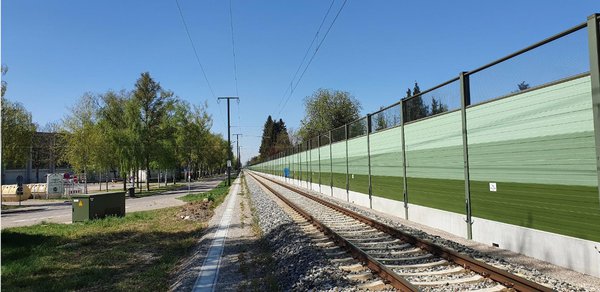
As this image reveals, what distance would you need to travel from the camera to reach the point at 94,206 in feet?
64.1

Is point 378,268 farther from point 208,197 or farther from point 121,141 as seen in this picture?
point 121,141

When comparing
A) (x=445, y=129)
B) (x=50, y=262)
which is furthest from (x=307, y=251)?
(x=50, y=262)

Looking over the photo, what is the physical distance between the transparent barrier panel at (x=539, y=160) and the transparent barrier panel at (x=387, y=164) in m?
5.03

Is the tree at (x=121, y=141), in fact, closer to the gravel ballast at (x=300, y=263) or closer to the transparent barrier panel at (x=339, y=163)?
the transparent barrier panel at (x=339, y=163)

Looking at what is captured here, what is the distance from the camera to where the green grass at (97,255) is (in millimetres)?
8875

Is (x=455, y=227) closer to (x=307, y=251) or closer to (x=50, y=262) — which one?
(x=307, y=251)

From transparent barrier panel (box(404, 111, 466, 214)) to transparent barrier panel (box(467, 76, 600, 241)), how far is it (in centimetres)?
73

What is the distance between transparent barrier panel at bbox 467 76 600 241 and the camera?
7.41 meters

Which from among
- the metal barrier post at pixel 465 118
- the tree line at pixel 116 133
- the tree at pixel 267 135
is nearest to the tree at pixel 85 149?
the tree line at pixel 116 133

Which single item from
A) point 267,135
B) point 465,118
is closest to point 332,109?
point 465,118

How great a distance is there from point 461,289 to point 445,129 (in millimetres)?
7030

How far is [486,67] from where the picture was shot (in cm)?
1037

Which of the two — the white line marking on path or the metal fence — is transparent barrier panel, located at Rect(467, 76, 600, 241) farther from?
the white line marking on path

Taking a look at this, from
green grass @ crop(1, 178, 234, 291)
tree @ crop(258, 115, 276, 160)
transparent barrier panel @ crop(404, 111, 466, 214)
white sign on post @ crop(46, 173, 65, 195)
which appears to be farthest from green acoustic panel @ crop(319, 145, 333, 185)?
tree @ crop(258, 115, 276, 160)
